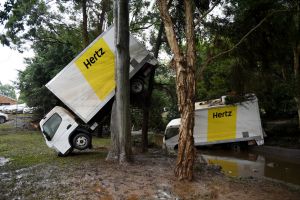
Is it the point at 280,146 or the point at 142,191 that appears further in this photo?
the point at 280,146

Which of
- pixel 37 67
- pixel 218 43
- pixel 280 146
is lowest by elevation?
pixel 280 146

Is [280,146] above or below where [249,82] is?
below

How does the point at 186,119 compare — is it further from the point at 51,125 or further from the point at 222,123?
the point at 222,123

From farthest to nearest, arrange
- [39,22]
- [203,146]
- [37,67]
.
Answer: [37,67] → [39,22] → [203,146]

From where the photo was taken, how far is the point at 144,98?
16.3m

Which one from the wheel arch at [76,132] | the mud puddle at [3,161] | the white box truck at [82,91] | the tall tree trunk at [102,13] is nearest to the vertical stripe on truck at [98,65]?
the white box truck at [82,91]

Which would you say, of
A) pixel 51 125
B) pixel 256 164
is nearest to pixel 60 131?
pixel 51 125

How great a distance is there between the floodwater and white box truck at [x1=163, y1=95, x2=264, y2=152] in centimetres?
74

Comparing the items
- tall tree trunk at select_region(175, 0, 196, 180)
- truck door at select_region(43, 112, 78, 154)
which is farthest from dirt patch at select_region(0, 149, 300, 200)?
truck door at select_region(43, 112, 78, 154)

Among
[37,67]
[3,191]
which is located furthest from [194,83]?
[37,67]

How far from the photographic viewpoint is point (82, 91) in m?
14.8

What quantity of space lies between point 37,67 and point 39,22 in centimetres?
800

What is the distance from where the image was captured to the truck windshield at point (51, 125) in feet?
49.3

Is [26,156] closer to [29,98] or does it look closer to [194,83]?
[194,83]
